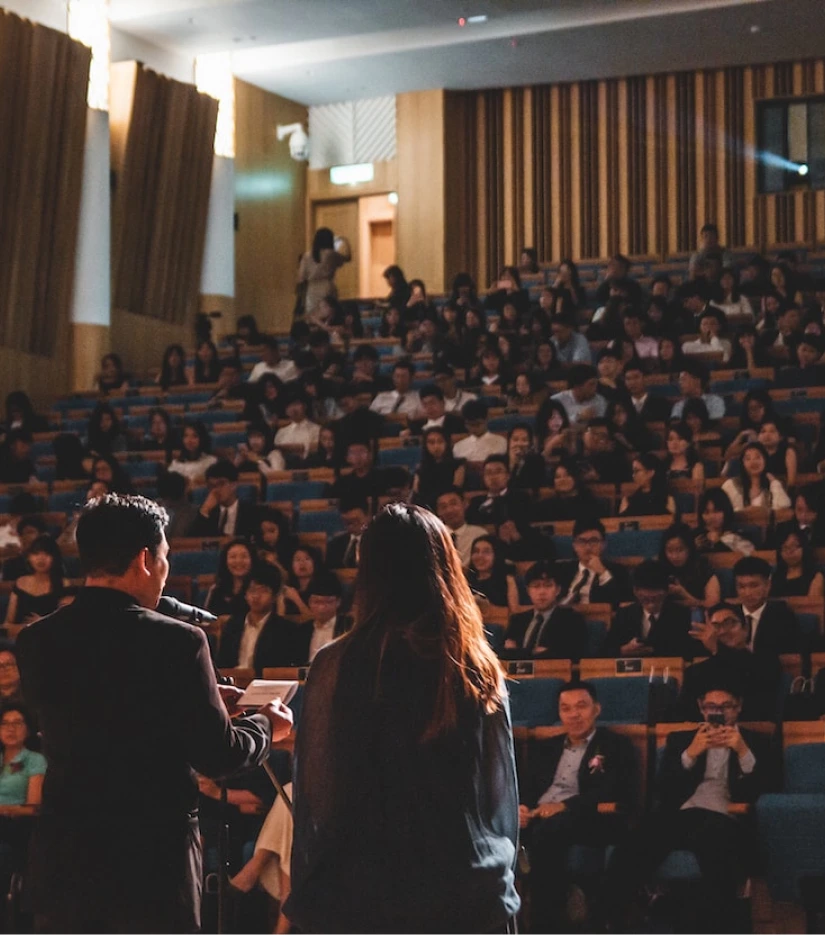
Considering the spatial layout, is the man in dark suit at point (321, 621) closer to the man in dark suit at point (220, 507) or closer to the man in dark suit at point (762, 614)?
the man in dark suit at point (762, 614)

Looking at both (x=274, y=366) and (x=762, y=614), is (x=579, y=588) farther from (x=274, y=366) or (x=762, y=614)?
(x=274, y=366)

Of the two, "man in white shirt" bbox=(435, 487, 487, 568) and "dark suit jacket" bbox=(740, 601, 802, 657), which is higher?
"man in white shirt" bbox=(435, 487, 487, 568)

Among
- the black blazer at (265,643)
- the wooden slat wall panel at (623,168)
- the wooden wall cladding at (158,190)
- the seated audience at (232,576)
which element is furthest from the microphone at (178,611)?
the wooden slat wall panel at (623,168)

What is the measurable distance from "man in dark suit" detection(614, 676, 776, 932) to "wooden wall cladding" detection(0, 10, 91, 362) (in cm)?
895

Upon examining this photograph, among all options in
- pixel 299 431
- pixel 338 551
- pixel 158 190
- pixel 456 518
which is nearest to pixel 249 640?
pixel 338 551

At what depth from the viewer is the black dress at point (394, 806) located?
196 cm

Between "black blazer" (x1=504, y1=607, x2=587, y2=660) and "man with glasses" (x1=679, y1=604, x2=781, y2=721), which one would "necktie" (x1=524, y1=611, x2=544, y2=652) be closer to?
"black blazer" (x1=504, y1=607, x2=587, y2=660)

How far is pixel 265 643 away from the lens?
6695mm

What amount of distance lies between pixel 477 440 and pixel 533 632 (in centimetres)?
284

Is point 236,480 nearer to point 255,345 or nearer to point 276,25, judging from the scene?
point 255,345

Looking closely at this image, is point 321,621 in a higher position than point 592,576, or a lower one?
lower

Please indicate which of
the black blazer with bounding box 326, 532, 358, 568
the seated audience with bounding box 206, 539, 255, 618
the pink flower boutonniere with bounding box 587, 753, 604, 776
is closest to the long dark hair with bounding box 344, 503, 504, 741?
the pink flower boutonniere with bounding box 587, 753, 604, 776

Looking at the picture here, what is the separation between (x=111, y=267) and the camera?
1402cm

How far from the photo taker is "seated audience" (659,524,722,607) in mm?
6586
